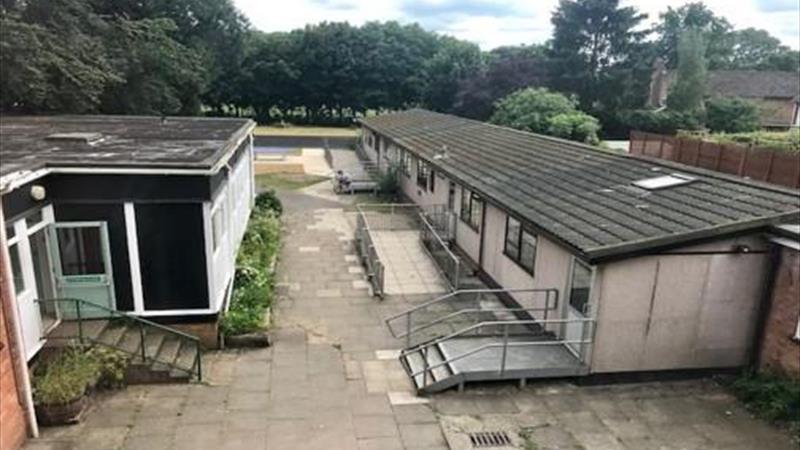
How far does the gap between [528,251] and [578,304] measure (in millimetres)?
2009

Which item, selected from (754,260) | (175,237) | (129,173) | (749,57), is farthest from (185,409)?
(749,57)

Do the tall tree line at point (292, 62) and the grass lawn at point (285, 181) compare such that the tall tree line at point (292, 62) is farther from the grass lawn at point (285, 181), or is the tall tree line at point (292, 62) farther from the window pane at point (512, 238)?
the window pane at point (512, 238)

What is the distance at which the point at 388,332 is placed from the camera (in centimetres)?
1098

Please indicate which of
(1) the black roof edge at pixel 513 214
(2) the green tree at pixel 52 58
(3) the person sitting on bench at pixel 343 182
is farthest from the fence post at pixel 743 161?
(2) the green tree at pixel 52 58

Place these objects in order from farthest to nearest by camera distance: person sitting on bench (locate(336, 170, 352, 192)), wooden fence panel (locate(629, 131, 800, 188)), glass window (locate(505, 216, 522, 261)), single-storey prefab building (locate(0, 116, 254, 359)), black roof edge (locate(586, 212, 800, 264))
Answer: person sitting on bench (locate(336, 170, 352, 192)), wooden fence panel (locate(629, 131, 800, 188)), glass window (locate(505, 216, 522, 261)), single-storey prefab building (locate(0, 116, 254, 359)), black roof edge (locate(586, 212, 800, 264))

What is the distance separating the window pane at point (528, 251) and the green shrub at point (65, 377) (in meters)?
7.62

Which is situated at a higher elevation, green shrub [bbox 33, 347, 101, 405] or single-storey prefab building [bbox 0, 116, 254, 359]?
single-storey prefab building [bbox 0, 116, 254, 359]

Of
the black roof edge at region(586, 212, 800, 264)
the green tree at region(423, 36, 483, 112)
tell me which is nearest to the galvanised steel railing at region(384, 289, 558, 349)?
the black roof edge at region(586, 212, 800, 264)

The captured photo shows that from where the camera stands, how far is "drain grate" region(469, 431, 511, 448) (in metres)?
7.43

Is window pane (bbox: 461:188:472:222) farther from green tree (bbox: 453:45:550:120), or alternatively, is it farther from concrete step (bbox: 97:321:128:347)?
green tree (bbox: 453:45:550:120)

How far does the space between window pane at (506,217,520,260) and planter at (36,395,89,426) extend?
8085 millimetres

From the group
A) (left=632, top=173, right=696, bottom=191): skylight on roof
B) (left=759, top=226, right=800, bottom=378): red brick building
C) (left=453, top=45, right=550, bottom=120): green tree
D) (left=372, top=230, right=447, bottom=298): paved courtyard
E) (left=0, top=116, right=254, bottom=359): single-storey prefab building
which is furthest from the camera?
(left=453, top=45, right=550, bottom=120): green tree

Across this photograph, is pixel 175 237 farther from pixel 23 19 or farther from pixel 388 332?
pixel 23 19

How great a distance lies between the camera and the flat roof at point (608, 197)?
861 centimetres
